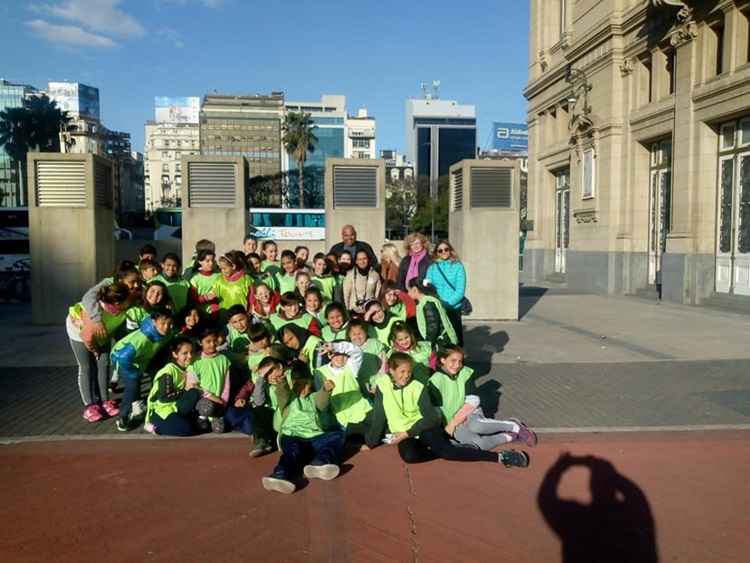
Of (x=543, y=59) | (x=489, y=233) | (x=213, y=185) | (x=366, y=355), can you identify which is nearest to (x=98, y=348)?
(x=366, y=355)

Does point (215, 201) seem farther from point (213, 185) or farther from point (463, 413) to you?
point (463, 413)

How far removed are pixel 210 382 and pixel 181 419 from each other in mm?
416

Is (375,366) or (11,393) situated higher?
(375,366)

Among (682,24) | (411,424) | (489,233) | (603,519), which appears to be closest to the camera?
(603,519)

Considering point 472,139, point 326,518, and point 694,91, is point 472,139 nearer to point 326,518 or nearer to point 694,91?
point 694,91

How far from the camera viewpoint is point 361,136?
149m

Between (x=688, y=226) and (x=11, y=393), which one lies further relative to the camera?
(x=688, y=226)

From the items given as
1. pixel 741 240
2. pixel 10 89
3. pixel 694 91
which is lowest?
pixel 741 240

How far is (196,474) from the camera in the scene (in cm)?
471

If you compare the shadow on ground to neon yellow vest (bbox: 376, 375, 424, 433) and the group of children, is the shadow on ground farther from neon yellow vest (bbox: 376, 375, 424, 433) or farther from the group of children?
neon yellow vest (bbox: 376, 375, 424, 433)

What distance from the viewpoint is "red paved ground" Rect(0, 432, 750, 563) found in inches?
142

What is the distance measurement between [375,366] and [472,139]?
181980 millimetres

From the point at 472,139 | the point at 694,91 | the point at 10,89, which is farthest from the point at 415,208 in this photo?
the point at 472,139

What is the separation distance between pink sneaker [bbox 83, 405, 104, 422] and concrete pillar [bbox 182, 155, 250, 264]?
6396mm
